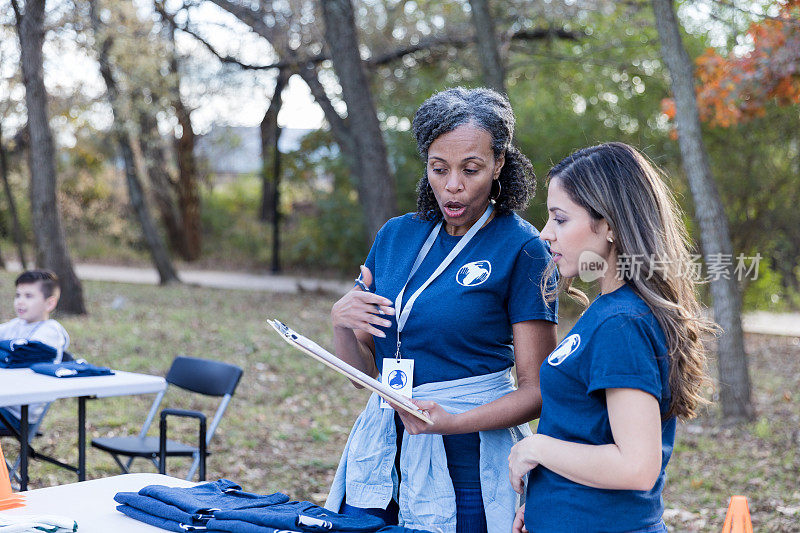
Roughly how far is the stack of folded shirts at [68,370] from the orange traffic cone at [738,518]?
2.92 meters

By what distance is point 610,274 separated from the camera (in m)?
1.73

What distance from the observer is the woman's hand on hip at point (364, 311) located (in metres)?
2.00

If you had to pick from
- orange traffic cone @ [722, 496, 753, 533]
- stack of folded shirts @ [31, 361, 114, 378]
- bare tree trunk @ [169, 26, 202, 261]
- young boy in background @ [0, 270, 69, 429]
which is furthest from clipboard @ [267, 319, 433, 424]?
bare tree trunk @ [169, 26, 202, 261]

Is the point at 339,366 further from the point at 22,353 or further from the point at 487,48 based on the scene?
the point at 487,48

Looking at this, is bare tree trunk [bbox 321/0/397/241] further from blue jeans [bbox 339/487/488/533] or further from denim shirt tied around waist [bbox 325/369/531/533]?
blue jeans [bbox 339/487/488/533]

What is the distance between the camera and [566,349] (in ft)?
5.54

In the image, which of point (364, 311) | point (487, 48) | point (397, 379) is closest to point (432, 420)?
point (397, 379)

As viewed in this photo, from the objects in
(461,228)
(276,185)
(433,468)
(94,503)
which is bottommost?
(94,503)

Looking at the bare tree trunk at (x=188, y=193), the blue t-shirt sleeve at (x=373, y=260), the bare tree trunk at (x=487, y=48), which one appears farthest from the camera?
the bare tree trunk at (x=188, y=193)

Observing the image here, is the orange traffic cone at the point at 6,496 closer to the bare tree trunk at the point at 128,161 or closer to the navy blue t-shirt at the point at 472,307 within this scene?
the navy blue t-shirt at the point at 472,307

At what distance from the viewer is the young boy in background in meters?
4.59

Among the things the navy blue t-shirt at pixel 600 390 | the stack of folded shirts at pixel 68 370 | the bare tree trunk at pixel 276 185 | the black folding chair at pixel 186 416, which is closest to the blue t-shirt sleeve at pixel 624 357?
the navy blue t-shirt at pixel 600 390

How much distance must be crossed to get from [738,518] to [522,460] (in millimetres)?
456

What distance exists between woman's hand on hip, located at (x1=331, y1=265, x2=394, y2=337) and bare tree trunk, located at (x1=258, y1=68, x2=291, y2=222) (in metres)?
13.0
